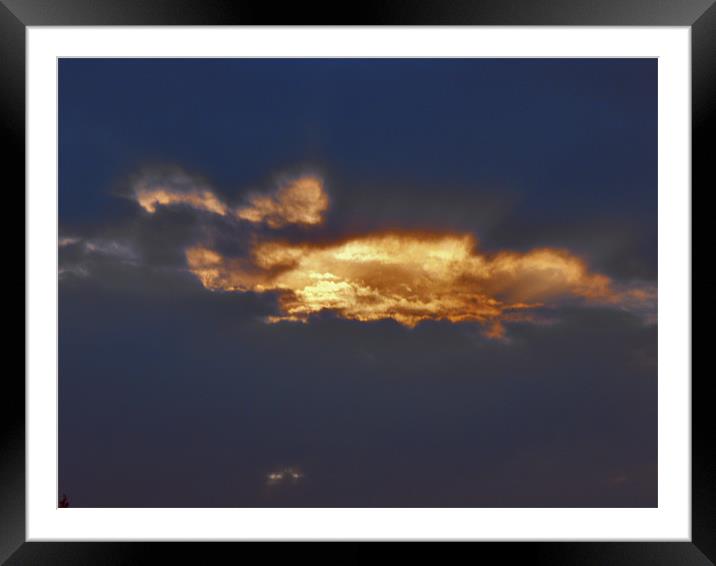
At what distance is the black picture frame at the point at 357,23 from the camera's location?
123 centimetres

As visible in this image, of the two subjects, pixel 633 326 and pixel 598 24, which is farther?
pixel 633 326

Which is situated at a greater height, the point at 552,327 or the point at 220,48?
the point at 220,48

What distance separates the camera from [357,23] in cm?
125

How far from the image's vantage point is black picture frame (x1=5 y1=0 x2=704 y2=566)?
123 cm

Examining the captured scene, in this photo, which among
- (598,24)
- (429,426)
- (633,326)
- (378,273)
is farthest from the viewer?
(378,273)

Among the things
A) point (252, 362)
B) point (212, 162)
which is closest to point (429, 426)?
point (252, 362)

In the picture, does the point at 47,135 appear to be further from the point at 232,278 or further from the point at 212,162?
the point at 232,278

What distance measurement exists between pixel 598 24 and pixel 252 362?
223 centimetres

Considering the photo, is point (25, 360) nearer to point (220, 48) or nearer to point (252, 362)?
point (220, 48)

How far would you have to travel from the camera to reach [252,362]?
8.80 feet

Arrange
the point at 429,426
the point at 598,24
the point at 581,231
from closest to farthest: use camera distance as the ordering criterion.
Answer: the point at 598,24 < the point at 581,231 < the point at 429,426

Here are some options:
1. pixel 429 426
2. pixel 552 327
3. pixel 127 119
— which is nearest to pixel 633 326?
pixel 552 327

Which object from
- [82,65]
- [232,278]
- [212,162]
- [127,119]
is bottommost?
[232,278]

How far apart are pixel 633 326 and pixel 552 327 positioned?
1.29ft
